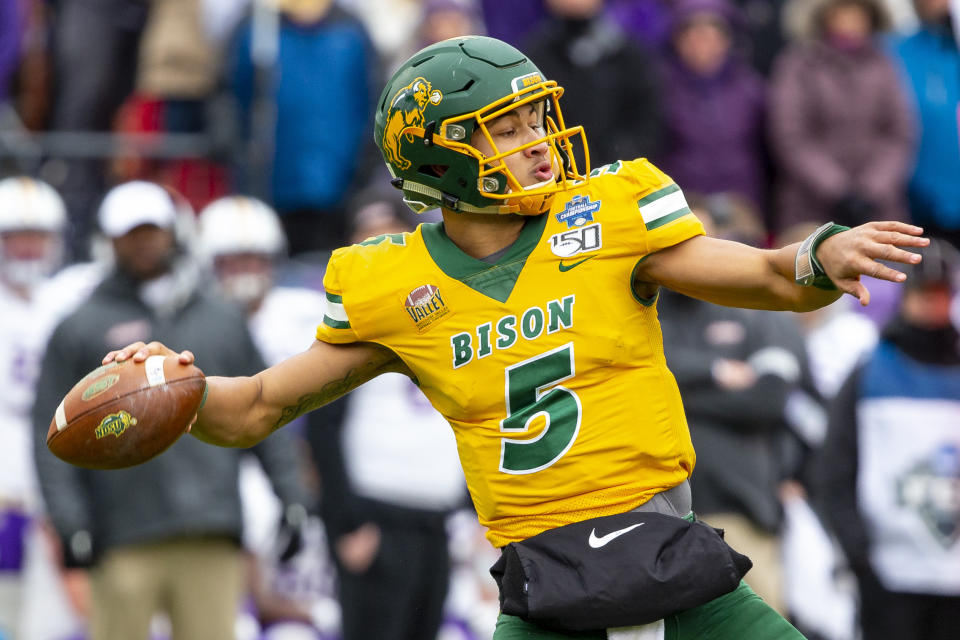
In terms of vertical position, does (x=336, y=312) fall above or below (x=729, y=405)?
above

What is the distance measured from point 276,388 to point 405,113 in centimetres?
77

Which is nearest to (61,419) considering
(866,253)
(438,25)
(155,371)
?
(155,371)

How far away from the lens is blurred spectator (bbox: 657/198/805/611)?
705 cm

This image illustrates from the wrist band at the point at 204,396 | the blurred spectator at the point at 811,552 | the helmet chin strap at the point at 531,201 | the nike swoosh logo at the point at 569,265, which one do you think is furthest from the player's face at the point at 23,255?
the nike swoosh logo at the point at 569,265

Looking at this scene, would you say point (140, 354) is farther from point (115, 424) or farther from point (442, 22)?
point (442, 22)

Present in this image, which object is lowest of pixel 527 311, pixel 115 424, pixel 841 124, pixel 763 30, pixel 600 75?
pixel 841 124

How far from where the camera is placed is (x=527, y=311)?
404 centimetres

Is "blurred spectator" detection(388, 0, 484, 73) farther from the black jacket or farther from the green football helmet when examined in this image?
the green football helmet

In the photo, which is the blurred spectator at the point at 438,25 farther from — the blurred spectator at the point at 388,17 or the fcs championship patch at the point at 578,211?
the fcs championship patch at the point at 578,211

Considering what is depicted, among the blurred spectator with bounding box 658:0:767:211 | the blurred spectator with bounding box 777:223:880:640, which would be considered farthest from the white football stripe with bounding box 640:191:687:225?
the blurred spectator with bounding box 658:0:767:211

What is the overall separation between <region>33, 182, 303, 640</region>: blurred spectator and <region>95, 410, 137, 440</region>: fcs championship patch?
284 centimetres

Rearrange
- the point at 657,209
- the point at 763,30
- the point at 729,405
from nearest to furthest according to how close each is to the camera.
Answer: the point at 657,209 < the point at 729,405 < the point at 763,30

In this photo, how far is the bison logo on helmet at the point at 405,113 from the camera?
422 centimetres

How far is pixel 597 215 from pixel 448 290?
1.35ft
